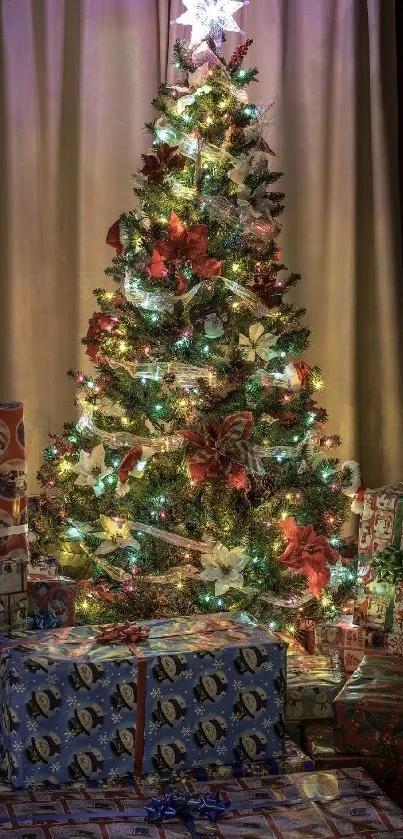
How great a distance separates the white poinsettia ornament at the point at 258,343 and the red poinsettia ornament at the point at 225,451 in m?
0.22

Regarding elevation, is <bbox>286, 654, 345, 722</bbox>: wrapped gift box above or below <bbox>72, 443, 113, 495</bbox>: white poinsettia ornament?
below

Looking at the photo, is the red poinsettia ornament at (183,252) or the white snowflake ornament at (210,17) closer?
the red poinsettia ornament at (183,252)

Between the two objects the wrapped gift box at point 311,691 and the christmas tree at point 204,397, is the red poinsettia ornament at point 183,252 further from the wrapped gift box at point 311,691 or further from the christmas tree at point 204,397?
the wrapped gift box at point 311,691

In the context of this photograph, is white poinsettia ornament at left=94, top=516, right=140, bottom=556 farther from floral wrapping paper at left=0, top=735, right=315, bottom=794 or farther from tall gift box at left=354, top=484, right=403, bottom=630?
floral wrapping paper at left=0, top=735, right=315, bottom=794

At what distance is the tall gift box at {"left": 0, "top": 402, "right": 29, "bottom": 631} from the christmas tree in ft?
1.70

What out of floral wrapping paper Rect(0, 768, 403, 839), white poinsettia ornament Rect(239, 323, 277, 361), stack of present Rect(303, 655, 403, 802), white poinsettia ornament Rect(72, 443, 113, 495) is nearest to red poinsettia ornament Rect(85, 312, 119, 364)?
white poinsettia ornament Rect(72, 443, 113, 495)

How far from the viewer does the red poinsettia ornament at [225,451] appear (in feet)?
9.91

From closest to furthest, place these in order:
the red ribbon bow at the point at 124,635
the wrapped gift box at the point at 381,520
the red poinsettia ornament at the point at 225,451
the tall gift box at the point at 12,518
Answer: the red ribbon bow at the point at 124,635
the tall gift box at the point at 12,518
the red poinsettia ornament at the point at 225,451
the wrapped gift box at the point at 381,520

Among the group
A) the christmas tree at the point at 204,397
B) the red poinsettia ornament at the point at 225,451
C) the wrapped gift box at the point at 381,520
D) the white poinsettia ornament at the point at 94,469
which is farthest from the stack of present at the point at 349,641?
the white poinsettia ornament at the point at 94,469

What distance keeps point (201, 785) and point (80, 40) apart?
9.24ft

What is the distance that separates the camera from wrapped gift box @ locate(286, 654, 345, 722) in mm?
2664

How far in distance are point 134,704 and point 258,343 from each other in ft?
3.96

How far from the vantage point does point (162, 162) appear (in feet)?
10.5

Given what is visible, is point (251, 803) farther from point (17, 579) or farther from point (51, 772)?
point (17, 579)
